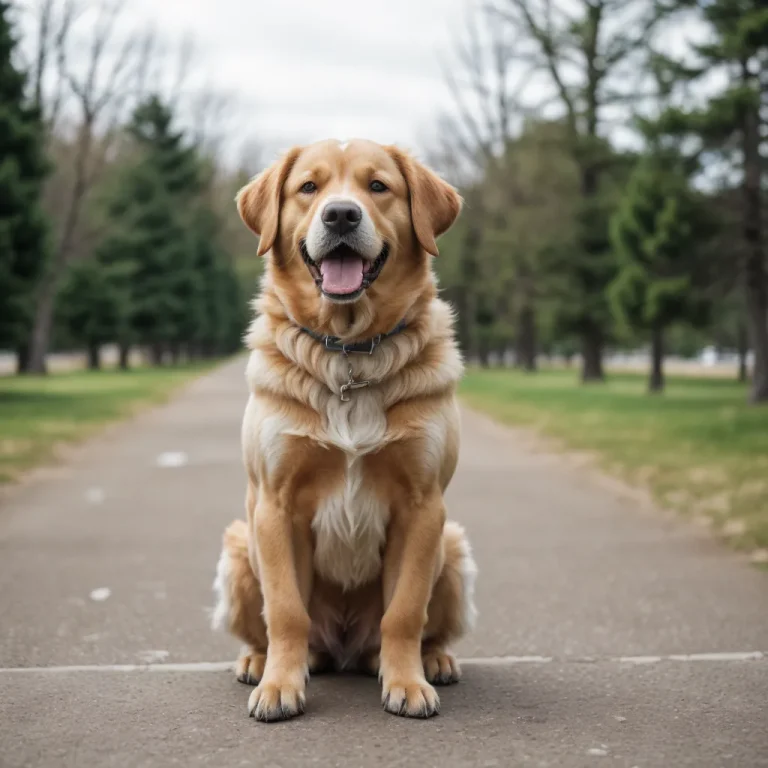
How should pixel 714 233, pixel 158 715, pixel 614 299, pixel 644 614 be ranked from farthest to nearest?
1. pixel 614 299
2. pixel 714 233
3. pixel 644 614
4. pixel 158 715

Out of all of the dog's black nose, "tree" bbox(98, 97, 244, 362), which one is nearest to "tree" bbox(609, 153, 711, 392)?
the dog's black nose

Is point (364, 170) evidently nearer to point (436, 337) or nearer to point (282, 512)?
point (436, 337)

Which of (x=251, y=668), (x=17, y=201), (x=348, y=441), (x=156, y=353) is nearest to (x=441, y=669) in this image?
(x=251, y=668)

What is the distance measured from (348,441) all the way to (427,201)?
1124 mm

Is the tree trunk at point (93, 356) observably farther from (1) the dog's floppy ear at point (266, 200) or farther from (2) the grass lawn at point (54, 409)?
(1) the dog's floppy ear at point (266, 200)

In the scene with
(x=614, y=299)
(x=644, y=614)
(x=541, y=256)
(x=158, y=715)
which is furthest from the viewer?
(x=541, y=256)

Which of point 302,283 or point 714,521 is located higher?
point 302,283

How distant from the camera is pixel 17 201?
74.0 ft

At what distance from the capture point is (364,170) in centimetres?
394

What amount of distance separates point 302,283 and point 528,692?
1826 millimetres

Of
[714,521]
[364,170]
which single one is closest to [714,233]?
[714,521]

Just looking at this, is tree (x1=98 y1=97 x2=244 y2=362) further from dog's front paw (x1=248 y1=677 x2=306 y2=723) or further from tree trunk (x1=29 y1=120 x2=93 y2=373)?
dog's front paw (x1=248 y1=677 x2=306 y2=723)

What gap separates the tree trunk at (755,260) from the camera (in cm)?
2092

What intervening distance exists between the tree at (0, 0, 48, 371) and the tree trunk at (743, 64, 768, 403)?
15753 mm
